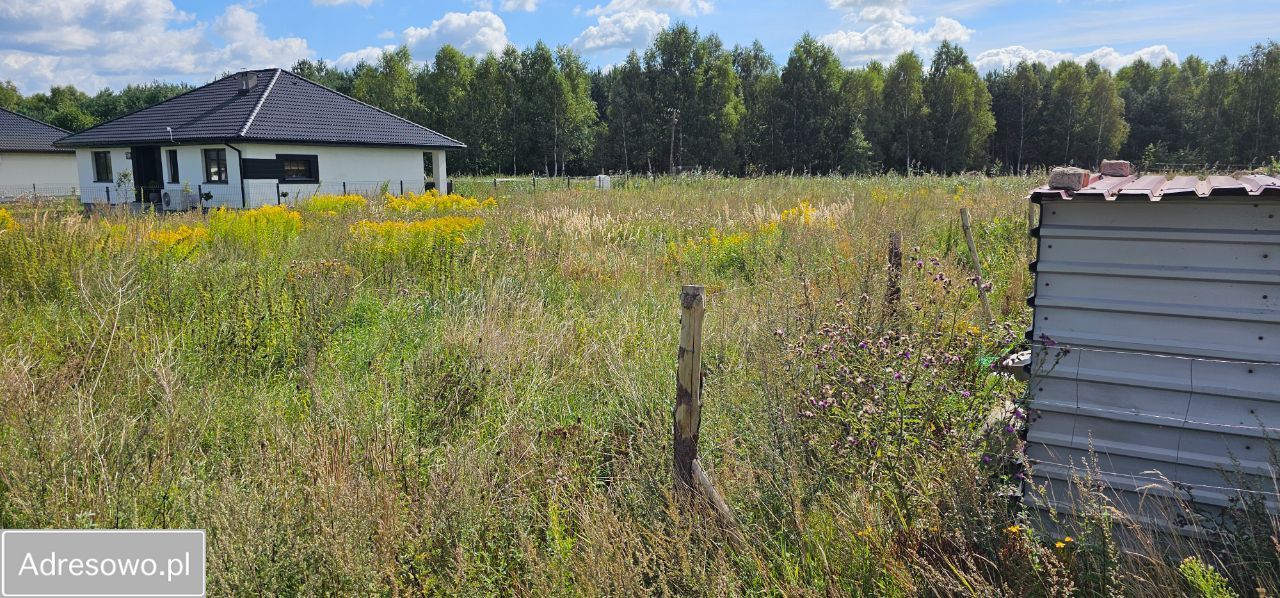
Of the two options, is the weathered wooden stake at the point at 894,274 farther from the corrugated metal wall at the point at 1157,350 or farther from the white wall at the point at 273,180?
the white wall at the point at 273,180

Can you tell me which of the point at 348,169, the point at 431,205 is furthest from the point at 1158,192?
the point at 348,169

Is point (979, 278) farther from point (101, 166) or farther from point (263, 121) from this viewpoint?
point (101, 166)

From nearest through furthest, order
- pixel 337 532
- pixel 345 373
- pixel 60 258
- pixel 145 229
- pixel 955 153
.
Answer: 1. pixel 337 532
2. pixel 345 373
3. pixel 60 258
4. pixel 145 229
5. pixel 955 153

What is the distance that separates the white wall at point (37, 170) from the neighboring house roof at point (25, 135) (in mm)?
442

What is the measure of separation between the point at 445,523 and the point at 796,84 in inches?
1985

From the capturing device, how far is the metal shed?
250 centimetres

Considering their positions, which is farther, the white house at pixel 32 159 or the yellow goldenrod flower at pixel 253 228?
the white house at pixel 32 159

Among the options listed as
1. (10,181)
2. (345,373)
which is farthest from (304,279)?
(10,181)

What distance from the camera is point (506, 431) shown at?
3797mm

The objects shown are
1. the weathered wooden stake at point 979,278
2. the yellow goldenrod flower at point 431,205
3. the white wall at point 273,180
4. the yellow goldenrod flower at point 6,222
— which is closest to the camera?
the weathered wooden stake at point 979,278

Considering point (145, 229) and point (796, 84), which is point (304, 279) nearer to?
point (145, 229)

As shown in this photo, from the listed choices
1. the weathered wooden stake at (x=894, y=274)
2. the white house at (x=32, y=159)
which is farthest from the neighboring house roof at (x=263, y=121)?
the weathered wooden stake at (x=894, y=274)

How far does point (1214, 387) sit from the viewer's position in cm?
255

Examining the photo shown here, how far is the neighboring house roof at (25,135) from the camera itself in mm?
35312
